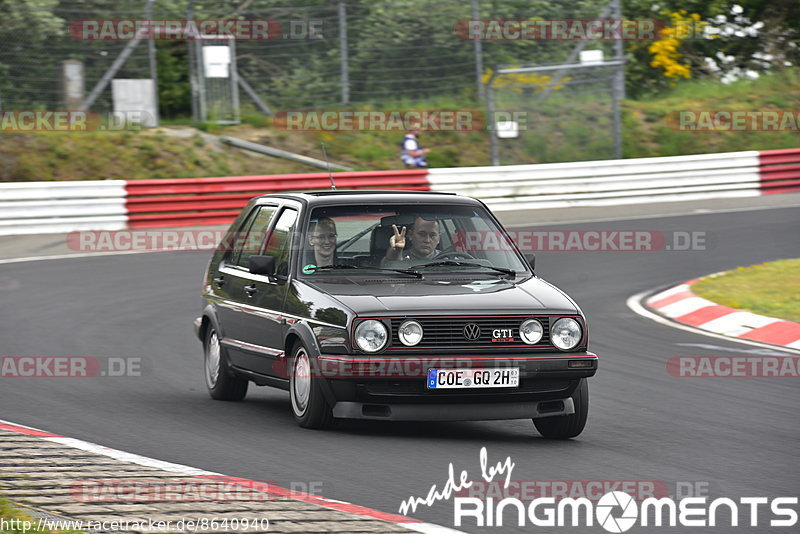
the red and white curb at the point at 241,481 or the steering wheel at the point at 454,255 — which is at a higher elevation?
the steering wheel at the point at 454,255

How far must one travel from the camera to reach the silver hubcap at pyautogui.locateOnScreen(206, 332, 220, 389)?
9.47 metres

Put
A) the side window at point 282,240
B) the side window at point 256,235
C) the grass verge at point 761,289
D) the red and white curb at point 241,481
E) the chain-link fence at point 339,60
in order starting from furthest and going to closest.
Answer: the chain-link fence at point 339,60, the grass verge at point 761,289, the side window at point 256,235, the side window at point 282,240, the red and white curb at point 241,481

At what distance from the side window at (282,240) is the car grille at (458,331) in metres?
1.34

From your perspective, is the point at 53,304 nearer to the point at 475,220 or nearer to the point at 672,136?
the point at 475,220

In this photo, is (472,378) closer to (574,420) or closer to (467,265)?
(574,420)

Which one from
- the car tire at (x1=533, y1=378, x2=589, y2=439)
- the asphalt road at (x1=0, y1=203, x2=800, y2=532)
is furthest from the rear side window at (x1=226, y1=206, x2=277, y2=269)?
the car tire at (x1=533, y1=378, x2=589, y2=439)

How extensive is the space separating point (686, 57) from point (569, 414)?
3091 cm

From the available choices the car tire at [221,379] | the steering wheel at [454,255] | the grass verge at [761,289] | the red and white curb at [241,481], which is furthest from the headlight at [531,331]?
the grass verge at [761,289]

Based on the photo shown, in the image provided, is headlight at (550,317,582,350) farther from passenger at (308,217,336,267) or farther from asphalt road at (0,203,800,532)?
passenger at (308,217,336,267)

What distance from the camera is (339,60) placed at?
84.5ft

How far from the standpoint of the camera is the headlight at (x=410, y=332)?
7.39 m

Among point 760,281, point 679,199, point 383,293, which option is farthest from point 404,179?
point 383,293

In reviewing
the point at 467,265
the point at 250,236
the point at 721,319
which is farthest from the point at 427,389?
the point at 721,319

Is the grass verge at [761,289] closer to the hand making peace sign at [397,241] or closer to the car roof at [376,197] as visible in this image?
the car roof at [376,197]
